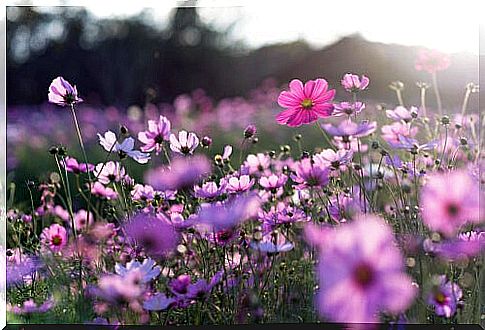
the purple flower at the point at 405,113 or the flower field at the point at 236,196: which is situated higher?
the purple flower at the point at 405,113

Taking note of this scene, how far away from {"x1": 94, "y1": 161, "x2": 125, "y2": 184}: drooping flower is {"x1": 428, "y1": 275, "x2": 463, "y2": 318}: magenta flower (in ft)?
3.75

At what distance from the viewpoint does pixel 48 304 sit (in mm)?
2932

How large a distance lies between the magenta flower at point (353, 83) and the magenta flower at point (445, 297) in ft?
2.33

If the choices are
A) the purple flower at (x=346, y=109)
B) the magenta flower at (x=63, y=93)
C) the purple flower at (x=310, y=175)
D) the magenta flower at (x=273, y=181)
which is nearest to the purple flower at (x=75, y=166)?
the magenta flower at (x=63, y=93)

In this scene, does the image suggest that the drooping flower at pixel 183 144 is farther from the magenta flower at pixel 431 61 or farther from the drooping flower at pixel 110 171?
the magenta flower at pixel 431 61

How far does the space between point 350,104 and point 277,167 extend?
0.34 meters

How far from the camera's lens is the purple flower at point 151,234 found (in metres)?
2.86

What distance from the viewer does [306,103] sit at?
2.86 m

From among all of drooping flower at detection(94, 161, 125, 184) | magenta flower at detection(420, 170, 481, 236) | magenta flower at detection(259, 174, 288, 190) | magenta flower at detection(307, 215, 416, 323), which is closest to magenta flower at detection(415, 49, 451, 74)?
magenta flower at detection(420, 170, 481, 236)

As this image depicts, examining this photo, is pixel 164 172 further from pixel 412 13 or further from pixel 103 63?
pixel 412 13

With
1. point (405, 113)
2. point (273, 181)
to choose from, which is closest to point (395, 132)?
point (405, 113)

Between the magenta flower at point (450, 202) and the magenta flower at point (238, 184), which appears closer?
the magenta flower at point (450, 202)

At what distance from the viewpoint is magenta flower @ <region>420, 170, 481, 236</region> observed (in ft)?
8.50

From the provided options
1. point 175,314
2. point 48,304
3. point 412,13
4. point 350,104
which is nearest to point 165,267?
point 175,314
